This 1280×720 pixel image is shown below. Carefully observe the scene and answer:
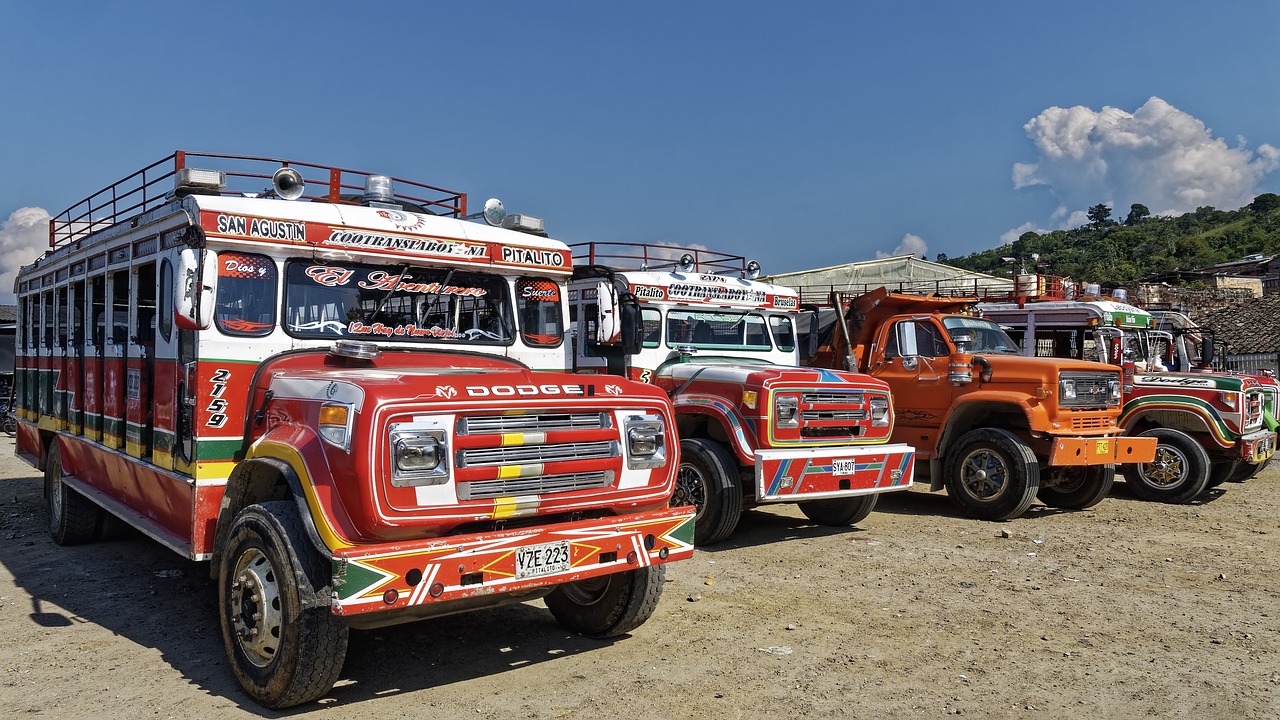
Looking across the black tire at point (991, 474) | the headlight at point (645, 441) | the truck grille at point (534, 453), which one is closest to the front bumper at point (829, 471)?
the black tire at point (991, 474)

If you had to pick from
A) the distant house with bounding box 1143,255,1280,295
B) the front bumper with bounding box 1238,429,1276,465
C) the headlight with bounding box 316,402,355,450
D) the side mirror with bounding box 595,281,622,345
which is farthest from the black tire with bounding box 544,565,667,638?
the distant house with bounding box 1143,255,1280,295

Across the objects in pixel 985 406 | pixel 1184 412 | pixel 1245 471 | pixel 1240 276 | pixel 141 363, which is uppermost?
pixel 1240 276

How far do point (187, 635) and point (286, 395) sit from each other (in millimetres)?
1864

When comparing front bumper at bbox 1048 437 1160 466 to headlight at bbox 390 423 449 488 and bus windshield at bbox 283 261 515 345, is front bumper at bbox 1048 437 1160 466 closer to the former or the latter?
bus windshield at bbox 283 261 515 345

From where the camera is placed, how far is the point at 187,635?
5738 millimetres

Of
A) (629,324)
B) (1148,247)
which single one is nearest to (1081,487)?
(629,324)

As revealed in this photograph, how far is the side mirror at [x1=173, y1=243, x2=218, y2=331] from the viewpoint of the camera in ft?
16.3

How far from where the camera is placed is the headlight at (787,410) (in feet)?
26.2

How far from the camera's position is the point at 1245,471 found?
13.0 meters

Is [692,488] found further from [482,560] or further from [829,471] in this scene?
[482,560]

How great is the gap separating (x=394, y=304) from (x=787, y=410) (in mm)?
3532

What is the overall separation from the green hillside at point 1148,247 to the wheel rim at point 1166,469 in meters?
29.2

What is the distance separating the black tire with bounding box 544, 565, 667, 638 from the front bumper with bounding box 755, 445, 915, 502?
240cm

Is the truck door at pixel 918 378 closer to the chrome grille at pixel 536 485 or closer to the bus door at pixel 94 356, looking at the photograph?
the chrome grille at pixel 536 485
